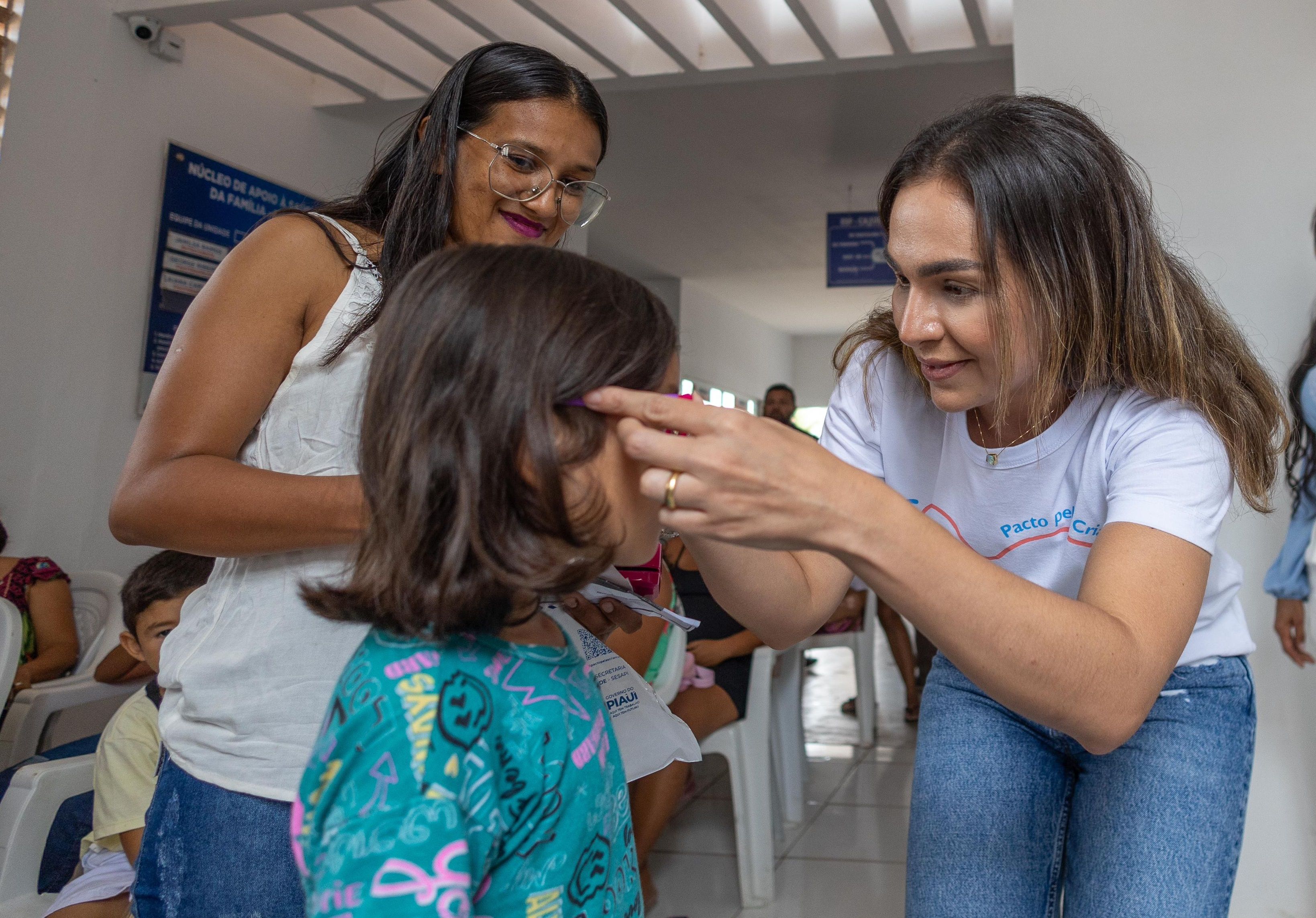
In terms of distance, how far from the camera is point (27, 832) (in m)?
1.98

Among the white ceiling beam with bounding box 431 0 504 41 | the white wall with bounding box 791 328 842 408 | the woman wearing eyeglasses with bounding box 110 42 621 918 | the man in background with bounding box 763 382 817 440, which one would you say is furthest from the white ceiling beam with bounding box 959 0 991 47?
the white wall with bounding box 791 328 842 408

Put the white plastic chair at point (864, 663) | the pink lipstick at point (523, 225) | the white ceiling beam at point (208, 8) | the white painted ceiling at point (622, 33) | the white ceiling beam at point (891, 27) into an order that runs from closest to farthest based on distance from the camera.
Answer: the pink lipstick at point (523, 225)
the white ceiling beam at point (208, 8)
the white ceiling beam at point (891, 27)
the white painted ceiling at point (622, 33)
the white plastic chair at point (864, 663)

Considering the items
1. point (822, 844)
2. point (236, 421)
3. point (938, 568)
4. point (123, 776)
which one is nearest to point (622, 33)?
point (822, 844)

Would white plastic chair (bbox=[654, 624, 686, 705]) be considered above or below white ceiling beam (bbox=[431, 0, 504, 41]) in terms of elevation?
below

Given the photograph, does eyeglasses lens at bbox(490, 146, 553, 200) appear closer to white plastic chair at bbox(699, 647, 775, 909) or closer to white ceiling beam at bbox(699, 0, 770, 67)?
white plastic chair at bbox(699, 647, 775, 909)

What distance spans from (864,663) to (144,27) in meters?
4.33

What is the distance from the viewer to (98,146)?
3.98m

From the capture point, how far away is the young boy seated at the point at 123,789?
188 centimetres

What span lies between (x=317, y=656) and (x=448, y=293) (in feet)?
1.38

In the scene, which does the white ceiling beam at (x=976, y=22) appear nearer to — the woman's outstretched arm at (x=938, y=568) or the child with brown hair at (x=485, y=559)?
the woman's outstretched arm at (x=938, y=568)

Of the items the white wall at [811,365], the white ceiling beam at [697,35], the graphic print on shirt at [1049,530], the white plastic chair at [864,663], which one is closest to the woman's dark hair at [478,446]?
the graphic print on shirt at [1049,530]

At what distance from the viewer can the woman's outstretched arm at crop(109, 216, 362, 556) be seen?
99cm

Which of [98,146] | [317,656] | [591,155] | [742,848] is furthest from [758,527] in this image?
[98,146]

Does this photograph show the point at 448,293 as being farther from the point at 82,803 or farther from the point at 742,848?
the point at 742,848
